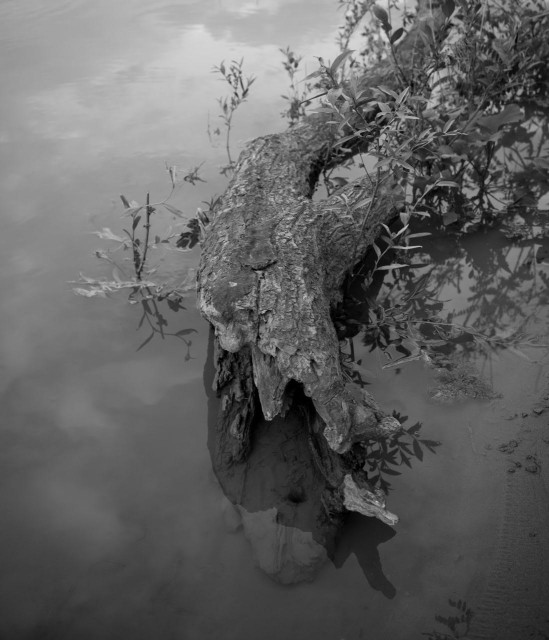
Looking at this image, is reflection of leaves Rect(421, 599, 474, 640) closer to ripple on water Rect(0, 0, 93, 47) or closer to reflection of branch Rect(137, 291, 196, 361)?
reflection of branch Rect(137, 291, 196, 361)

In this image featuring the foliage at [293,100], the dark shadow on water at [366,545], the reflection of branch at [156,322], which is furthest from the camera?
the foliage at [293,100]

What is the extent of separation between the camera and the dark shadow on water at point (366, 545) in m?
2.00

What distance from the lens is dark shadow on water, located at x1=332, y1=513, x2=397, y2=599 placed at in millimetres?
1995

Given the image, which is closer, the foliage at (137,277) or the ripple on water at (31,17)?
the foliage at (137,277)

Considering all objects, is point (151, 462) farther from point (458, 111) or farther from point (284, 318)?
point (458, 111)

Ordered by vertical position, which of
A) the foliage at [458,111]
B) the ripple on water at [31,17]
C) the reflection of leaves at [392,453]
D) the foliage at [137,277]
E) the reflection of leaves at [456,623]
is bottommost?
the reflection of leaves at [456,623]

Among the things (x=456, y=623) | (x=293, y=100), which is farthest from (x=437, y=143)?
(x=456, y=623)

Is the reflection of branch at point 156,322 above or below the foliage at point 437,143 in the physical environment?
below

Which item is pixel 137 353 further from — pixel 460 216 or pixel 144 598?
pixel 460 216

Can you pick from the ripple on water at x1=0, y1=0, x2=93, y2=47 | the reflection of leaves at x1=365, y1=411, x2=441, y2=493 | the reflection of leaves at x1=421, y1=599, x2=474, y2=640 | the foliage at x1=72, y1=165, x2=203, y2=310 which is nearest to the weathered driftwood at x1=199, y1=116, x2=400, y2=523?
the reflection of leaves at x1=365, y1=411, x2=441, y2=493

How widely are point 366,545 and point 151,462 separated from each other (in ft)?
3.33

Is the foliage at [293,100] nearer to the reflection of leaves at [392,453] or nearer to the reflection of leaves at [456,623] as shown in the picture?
the reflection of leaves at [392,453]

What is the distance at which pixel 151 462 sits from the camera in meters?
2.39

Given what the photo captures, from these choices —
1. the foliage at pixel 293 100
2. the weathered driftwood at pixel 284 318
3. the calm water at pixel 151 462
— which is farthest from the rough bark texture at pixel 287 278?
the foliage at pixel 293 100
